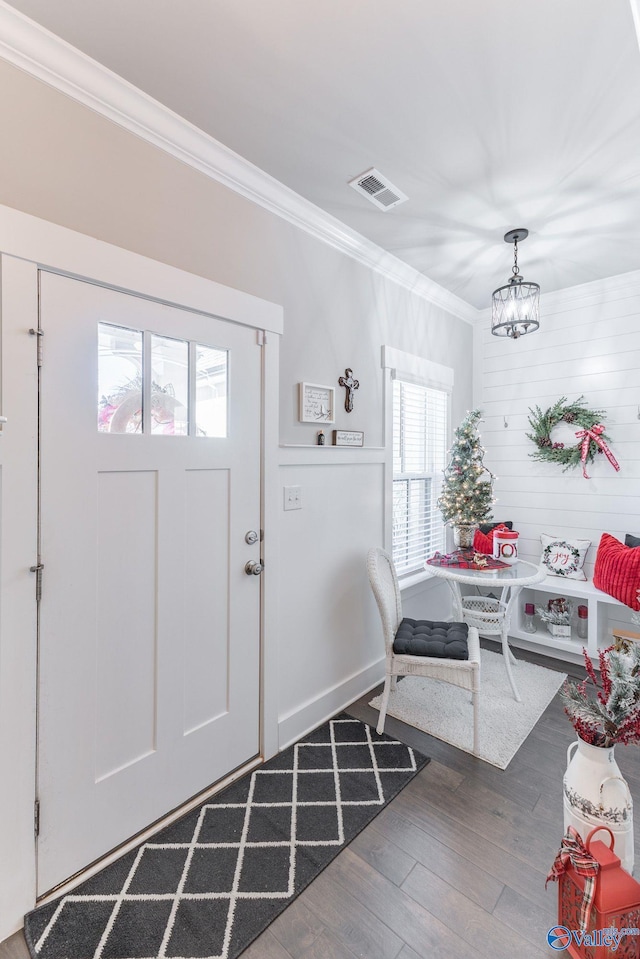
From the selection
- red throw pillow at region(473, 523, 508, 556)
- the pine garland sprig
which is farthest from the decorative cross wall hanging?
the pine garland sprig

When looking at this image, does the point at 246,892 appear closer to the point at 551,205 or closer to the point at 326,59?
the point at 326,59

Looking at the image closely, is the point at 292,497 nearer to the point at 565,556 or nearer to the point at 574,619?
the point at 565,556

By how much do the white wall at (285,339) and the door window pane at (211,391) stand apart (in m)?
0.33

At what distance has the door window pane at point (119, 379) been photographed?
5.32 feet

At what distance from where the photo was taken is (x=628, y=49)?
1501 mm

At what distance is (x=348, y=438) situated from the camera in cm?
267

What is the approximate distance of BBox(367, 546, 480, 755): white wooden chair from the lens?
2225mm

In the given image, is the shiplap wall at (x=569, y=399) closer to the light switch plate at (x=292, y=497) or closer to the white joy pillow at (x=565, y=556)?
the white joy pillow at (x=565, y=556)

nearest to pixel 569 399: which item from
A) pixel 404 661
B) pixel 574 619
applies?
pixel 574 619

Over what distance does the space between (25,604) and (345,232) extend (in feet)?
8.17

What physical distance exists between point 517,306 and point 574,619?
244 centimetres

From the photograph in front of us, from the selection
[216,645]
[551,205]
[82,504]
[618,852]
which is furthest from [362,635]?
[551,205]

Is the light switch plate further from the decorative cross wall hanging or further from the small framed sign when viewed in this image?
the decorative cross wall hanging

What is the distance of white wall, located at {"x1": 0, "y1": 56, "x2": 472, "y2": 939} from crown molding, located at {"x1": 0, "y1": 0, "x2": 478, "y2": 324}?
0.14 feet
